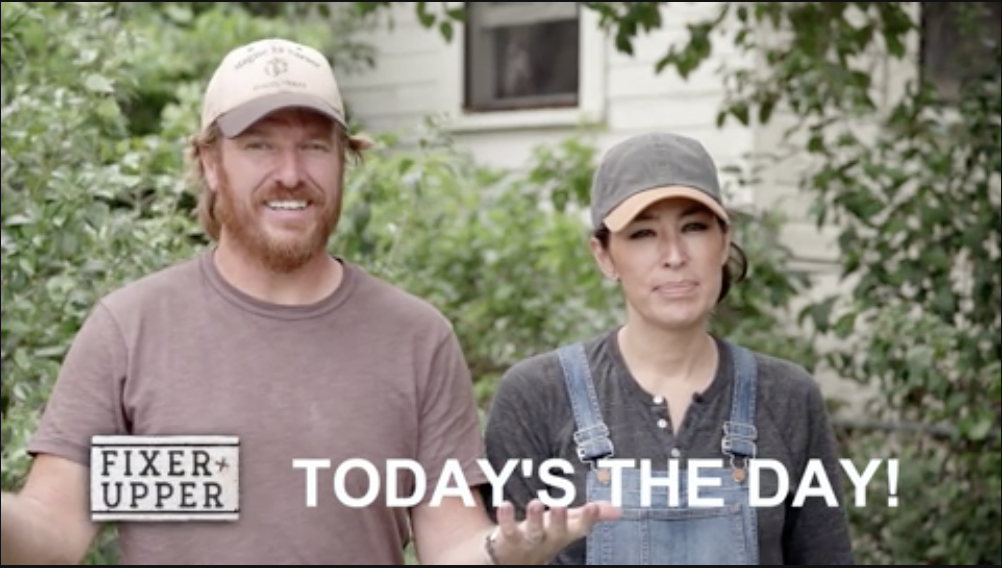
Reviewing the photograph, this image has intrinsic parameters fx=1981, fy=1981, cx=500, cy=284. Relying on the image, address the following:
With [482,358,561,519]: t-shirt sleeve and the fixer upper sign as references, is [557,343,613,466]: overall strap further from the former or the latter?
the fixer upper sign

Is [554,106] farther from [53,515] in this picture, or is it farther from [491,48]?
[53,515]

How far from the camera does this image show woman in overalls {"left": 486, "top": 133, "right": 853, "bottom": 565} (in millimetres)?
3109

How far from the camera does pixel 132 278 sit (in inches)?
201

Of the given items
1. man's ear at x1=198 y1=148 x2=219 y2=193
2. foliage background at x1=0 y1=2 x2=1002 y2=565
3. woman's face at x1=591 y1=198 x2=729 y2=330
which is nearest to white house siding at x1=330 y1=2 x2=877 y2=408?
foliage background at x1=0 y1=2 x2=1002 y2=565

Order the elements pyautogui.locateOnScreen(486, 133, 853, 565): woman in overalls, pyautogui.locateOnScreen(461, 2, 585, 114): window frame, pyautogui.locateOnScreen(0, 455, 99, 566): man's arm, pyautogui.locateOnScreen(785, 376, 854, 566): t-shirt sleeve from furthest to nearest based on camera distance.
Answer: pyautogui.locateOnScreen(461, 2, 585, 114): window frame < pyautogui.locateOnScreen(785, 376, 854, 566): t-shirt sleeve < pyautogui.locateOnScreen(486, 133, 853, 565): woman in overalls < pyautogui.locateOnScreen(0, 455, 99, 566): man's arm

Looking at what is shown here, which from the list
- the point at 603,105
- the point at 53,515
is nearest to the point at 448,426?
the point at 53,515

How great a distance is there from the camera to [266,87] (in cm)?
302

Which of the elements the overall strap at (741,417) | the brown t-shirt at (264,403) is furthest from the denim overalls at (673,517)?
the brown t-shirt at (264,403)

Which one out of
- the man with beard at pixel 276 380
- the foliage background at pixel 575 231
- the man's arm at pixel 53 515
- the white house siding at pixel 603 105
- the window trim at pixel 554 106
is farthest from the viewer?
the window trim at pixel 554 106

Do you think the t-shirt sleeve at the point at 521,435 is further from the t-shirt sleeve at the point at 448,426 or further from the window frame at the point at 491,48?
the window frame at the point at 491,48

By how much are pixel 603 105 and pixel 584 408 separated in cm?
749

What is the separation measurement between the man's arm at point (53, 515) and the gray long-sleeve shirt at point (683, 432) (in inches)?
25.0

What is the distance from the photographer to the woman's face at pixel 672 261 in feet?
10.4

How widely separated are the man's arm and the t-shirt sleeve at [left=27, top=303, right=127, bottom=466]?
0.08 feet
